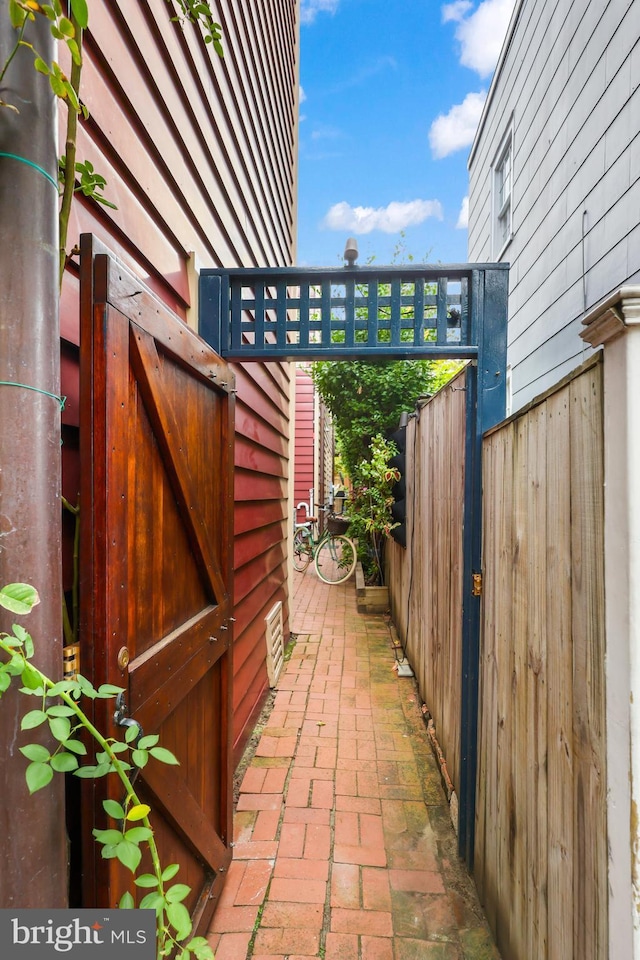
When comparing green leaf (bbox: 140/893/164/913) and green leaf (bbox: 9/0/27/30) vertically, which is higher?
green leaf (bbox: 9/0/27/30)

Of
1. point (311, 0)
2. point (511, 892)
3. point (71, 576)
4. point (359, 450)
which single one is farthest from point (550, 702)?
point (311, 0)

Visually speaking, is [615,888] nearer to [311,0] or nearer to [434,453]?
[434,453]

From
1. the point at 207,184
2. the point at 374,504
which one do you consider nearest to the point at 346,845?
the point at 207,184

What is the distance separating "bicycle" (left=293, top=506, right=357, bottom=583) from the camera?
6.66m

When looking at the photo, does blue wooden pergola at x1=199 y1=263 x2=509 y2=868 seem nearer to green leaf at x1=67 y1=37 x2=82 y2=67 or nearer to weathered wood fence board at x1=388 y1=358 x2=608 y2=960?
weathered wood fence board at x1=388 y1=358 x2=608 y2=960

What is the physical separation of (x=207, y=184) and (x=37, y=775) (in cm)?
223

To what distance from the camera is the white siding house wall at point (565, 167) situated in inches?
85.3

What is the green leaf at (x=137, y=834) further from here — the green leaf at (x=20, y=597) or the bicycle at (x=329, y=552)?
the bicycle at (x=329, y=552)

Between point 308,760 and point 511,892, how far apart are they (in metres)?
1.35

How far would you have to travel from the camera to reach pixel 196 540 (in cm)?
143

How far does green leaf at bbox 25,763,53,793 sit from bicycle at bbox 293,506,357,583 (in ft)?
18.2

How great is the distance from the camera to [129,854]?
0.79 m

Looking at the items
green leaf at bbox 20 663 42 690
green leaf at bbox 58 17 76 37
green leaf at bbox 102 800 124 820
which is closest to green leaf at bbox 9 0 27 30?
green leaf at bbox 58 17 76 37

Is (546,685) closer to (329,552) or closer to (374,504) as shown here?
(374,504)
